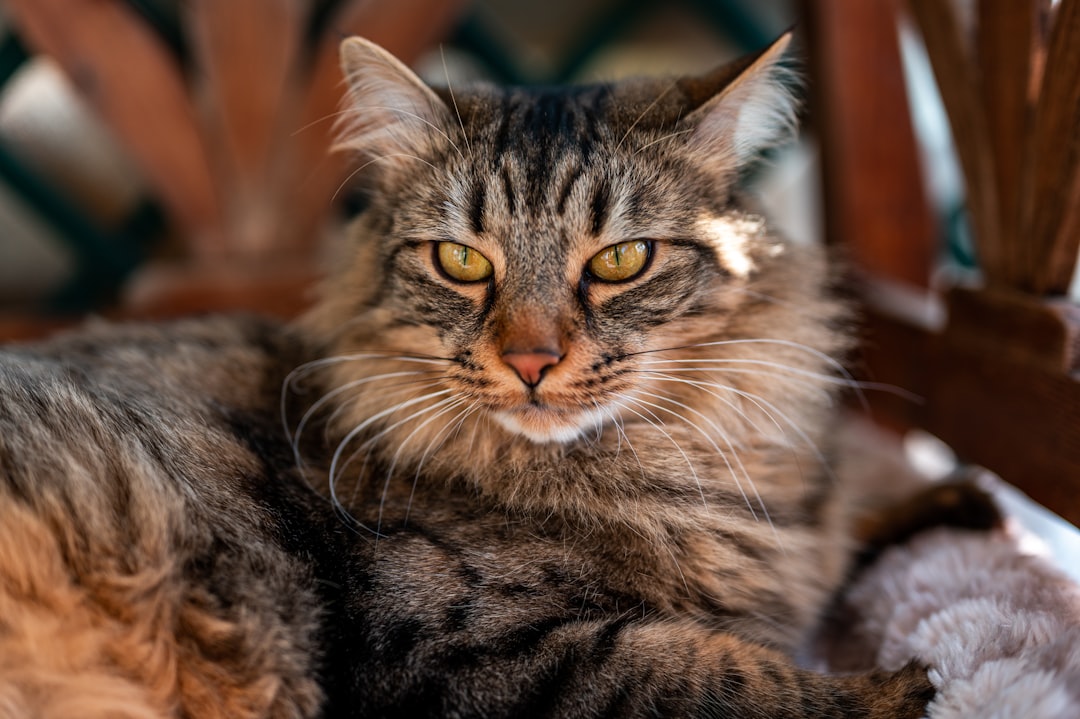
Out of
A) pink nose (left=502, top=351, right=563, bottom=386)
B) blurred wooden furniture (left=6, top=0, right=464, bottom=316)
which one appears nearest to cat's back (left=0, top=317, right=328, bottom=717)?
pink nose (left=502, top=351, right=563, bottom=386)

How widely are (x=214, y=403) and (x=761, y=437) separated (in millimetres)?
847

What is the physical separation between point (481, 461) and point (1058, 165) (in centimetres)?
94

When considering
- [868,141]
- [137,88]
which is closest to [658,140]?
[868,141]

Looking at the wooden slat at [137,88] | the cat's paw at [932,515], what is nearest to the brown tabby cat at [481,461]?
the cat's paw at [932,515]

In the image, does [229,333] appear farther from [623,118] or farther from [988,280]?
[988,280]

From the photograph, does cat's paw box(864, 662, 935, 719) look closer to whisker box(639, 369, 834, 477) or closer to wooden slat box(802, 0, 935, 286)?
whisker box(639, 369, 834, 477)

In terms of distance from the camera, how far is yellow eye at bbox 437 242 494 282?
1.16m

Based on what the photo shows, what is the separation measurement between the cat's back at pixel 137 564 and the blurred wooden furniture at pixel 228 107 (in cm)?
78

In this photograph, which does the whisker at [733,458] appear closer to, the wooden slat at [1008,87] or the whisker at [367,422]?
the whisker at [367,422]

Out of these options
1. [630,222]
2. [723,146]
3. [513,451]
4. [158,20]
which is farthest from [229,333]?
[158,20]

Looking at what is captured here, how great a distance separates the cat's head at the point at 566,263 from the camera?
1.09 meters

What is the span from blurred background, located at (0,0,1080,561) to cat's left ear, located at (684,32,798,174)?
101mm

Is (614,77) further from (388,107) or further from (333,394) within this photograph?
(333,394)

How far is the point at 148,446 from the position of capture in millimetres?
1075
